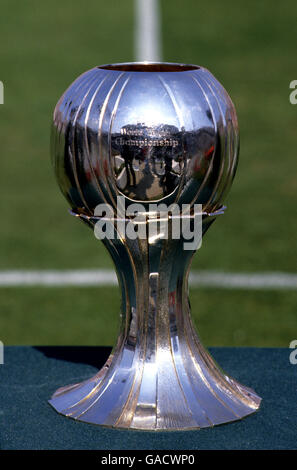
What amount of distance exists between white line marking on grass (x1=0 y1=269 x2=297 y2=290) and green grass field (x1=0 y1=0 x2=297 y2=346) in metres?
0.06

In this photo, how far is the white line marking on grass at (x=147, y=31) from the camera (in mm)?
12841

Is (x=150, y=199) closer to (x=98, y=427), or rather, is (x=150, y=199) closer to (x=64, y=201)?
(x=98, y=427)

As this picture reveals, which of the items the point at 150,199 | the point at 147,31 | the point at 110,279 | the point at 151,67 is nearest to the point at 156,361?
the point at 150,199

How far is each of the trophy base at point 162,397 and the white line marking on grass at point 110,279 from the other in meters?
3.86

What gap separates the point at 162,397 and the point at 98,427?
8.3 inches

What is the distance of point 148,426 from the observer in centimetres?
331

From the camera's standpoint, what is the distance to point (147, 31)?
1427 centimetres

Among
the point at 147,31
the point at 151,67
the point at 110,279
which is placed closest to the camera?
the point at 151,67

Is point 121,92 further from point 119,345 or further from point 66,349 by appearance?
point 66,349

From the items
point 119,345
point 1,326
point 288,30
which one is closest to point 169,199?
point 119,345

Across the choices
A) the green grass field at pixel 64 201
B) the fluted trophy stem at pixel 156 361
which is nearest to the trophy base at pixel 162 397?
the fluted trophy stem at pixel 156 361

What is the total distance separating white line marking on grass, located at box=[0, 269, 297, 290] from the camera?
7.37 meters

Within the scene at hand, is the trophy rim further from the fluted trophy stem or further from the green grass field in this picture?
the green grass field

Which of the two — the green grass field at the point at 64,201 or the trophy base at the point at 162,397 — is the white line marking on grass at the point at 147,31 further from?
the trophy base at the point at 162,397
